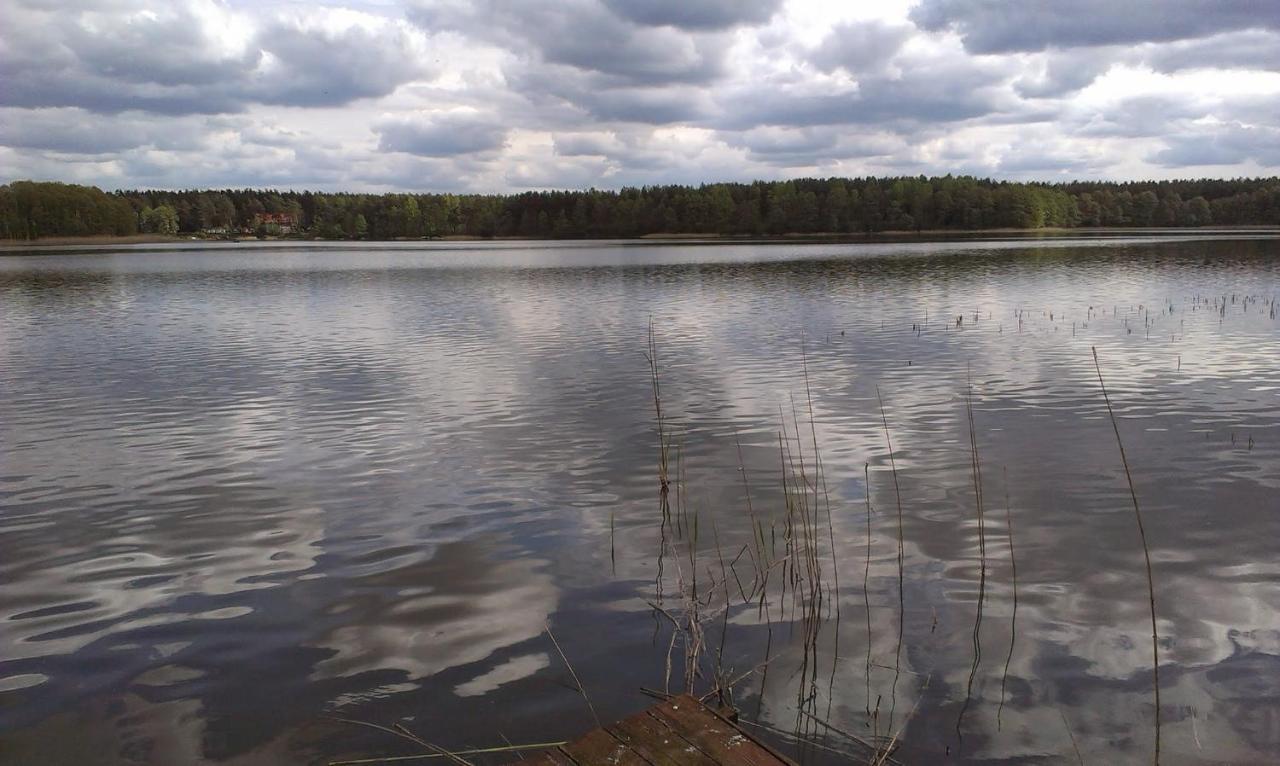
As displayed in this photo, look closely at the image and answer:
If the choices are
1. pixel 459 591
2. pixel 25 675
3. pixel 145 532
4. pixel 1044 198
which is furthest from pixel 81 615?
pixel 1044 198

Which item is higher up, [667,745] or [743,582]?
[667,745]

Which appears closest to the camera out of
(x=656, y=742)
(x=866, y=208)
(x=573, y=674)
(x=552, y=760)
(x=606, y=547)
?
(x=552, y=760)

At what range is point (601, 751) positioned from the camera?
4691 millimetres

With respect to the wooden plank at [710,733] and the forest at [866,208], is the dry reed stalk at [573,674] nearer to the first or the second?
the wooden plank at [710,733]

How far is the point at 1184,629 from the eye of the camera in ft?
23.2

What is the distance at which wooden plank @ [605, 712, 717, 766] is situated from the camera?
15.1 ft

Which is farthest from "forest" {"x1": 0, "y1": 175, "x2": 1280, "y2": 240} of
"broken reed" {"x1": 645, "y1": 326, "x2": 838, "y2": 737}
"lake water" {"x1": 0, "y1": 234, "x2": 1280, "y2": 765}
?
"broken reed" {"x1": 645, "y1": 326, "x2": 838, "y2": 737}

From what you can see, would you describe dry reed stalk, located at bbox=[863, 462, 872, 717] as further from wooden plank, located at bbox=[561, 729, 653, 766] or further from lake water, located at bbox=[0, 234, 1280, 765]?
wooden plank, located at bbox=[561, 729, 653, 766]

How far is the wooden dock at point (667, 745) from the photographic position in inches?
181

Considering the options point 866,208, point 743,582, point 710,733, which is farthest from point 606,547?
point 866,208

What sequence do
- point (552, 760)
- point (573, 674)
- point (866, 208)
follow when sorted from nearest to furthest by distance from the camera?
point (552, 760) → point (573, 674) → point (866, 208)

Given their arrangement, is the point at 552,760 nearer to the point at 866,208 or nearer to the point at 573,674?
the point at 573,674

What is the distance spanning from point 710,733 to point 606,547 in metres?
4.37

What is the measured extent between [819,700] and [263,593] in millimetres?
5345
